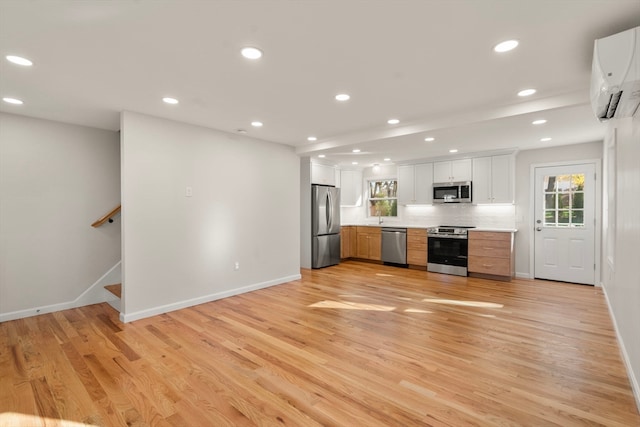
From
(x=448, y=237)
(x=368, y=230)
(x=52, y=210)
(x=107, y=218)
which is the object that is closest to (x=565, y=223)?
(x=448, y=237)

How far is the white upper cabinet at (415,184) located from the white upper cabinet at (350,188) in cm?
124

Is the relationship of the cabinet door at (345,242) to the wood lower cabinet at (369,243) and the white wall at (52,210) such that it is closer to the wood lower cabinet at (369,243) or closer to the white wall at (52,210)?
the wood lower cabinet at (369,243)

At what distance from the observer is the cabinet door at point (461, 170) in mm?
6215

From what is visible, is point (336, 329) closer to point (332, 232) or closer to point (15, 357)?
point (15, 357)

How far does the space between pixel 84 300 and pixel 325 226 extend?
4311 mm

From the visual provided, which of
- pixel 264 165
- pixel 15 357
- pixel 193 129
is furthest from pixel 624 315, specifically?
pixel 15 357

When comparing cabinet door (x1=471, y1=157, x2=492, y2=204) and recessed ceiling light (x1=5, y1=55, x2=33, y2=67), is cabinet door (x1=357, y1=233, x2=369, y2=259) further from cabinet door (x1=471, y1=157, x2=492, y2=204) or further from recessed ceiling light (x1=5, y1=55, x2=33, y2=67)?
recessed ceiling light (x1=5, y1=55, x2=33, y2=67)

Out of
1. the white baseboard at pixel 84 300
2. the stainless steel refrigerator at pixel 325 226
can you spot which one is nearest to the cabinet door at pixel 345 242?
the stainless steel refrigerator at pixel 325 226

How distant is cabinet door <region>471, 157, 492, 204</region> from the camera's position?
599cm

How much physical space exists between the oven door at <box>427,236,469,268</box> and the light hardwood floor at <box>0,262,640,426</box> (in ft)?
5.75

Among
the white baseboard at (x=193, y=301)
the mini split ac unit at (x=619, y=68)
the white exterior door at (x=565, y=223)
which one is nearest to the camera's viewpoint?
the mini split ac unit at (x=619, y=68)

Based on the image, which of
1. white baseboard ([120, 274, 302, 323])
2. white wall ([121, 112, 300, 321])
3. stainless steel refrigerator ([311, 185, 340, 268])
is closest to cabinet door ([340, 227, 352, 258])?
stainless steel refrigerator ([311, 185, 340, 268])

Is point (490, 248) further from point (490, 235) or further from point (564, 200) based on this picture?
point (564, 200)

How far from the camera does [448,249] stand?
619cm
